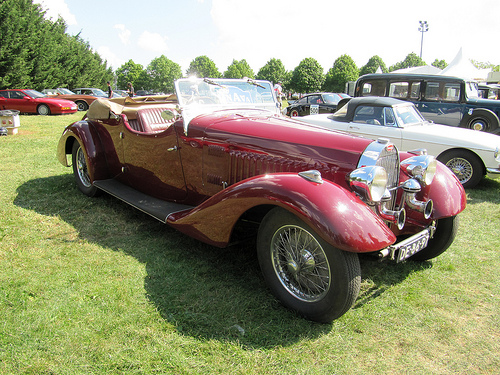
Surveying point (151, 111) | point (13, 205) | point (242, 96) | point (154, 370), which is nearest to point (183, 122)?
point (242, 96)

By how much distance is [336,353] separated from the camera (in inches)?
101

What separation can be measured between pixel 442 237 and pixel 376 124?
4.48 meters

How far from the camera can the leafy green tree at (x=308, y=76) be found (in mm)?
49250

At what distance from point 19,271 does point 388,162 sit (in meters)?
3.63

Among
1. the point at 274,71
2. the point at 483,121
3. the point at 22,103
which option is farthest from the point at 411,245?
the point at 274,71

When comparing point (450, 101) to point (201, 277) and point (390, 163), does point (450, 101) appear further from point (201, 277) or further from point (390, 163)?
point (201, 277)

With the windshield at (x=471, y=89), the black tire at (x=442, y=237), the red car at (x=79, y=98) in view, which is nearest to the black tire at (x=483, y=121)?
the windshield at (x=471, y=89)

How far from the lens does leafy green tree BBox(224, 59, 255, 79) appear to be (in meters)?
72.0

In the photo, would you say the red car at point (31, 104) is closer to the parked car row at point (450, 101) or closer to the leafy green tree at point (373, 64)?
the parked car row at point (450, 101)

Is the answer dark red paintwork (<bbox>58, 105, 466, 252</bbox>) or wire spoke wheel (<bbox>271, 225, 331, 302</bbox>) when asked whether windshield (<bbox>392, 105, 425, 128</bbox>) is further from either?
wire spoke wheel (<bbox>271, 225, 331, 302</bbox>)

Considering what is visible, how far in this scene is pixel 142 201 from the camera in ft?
14.8

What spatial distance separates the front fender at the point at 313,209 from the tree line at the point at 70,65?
85.8 inches

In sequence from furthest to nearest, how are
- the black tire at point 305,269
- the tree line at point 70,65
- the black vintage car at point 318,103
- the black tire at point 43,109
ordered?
the tree line at point 70,65 < the black tire at point 43,109 < the black vintage car at point 318,103 < the black tire at point 305,269

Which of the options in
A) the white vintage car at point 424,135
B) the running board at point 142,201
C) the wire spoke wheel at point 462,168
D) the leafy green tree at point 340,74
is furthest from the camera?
the leafy green tree at point 340,74
